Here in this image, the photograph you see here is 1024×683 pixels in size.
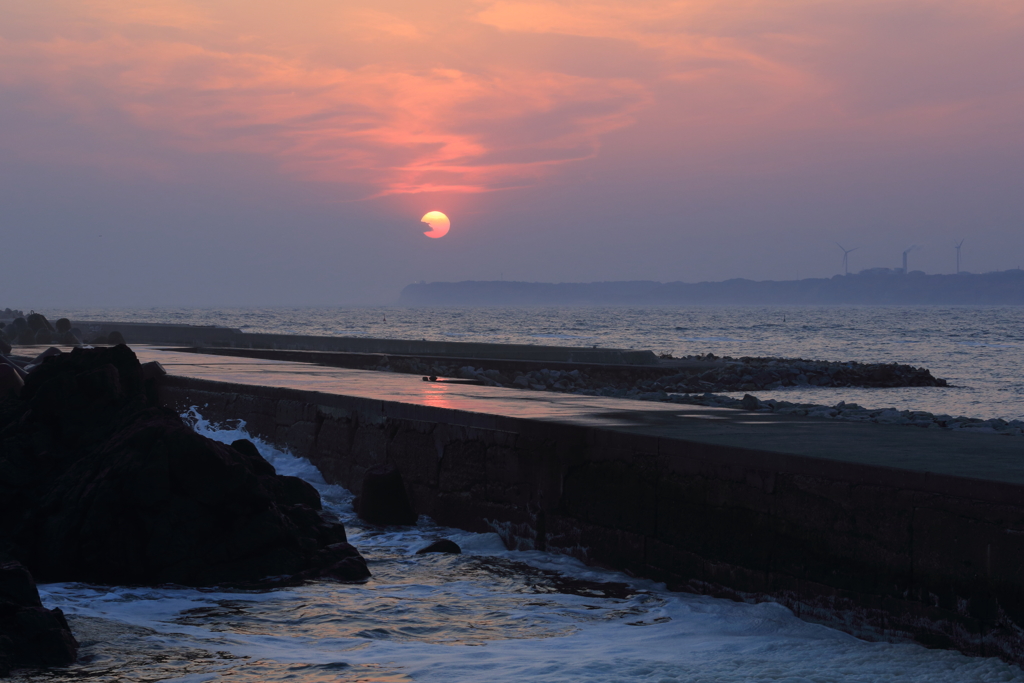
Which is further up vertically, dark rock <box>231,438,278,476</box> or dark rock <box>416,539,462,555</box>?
dark rock <box>231,438,278,476</box>

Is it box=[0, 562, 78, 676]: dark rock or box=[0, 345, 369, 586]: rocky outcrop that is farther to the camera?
box=[0, 345, 369, 586]: rocky outcrop

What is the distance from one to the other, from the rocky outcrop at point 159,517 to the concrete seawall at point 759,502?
1.50m

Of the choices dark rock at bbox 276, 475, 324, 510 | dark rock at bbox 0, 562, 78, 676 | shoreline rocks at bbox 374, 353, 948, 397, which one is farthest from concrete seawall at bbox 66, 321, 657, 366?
dark rock at bbox 0, 562, 78, 676

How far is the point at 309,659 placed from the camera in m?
4.61

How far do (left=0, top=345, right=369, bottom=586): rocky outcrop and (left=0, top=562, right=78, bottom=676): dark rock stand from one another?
1.61 m

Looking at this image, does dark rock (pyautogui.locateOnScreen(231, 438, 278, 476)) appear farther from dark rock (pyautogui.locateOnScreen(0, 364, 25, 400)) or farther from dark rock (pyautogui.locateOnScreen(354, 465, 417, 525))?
dark rock (pyautogui.locateOnScreen(0, 364, 25, 400))

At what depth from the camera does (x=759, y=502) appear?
18.1 feet

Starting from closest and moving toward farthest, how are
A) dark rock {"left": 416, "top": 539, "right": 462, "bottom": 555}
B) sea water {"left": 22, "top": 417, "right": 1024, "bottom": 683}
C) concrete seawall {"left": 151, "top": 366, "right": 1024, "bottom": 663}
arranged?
sea water {"left": 22, "top": 417, "right": 1024, "bottom": 683} < concrete seawall {"left": 151, "top": 366, "right": 1024, "bottom": 663} < dark rock {"left": 416, "top": 539, "right": 462, "bottom": 555}

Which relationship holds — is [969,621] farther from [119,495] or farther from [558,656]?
[119,495]

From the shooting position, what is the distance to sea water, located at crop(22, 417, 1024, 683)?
4.38 m

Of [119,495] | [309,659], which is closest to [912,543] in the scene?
[309,659]

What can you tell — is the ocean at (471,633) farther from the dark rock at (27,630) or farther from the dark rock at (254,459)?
the dark rock at (254,459)

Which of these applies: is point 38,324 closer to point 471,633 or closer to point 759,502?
point 471,633

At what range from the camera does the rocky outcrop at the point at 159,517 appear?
20.0 ft
